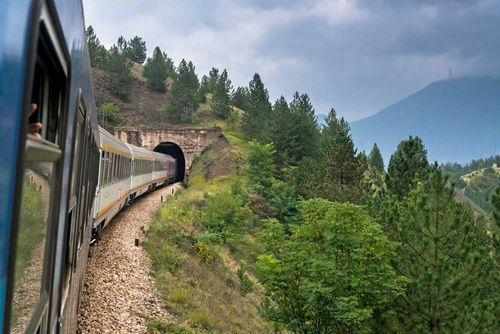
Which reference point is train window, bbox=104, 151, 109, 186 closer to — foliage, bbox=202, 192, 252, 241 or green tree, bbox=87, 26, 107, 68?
foliage, bbox=202, 192, 252, 241

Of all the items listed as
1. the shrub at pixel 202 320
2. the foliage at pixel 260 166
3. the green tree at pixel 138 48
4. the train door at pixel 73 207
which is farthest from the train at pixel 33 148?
the green tree at pixel 138 48

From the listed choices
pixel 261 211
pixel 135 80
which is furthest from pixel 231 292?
pixel 135 80

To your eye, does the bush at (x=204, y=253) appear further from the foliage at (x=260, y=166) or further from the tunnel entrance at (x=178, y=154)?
the tunnel entrance at (x=178, y=154)

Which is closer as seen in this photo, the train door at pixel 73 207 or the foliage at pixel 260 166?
the train door at pixel 73 207

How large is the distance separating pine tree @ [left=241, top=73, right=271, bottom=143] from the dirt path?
45.1m

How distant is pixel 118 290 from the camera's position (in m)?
11.6

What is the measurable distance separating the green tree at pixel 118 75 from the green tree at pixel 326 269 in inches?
2868

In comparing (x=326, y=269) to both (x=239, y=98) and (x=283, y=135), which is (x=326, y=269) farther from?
(x=239, y=98)

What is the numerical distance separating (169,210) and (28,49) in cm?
2643

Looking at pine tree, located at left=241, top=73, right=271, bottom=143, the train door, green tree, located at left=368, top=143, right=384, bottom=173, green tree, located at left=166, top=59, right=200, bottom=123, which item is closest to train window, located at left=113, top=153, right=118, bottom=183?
the train door

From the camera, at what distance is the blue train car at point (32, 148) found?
1.24m

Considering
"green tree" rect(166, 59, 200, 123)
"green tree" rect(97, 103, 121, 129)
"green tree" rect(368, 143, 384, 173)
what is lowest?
"green tree" rect(368, 143, 384, 173)

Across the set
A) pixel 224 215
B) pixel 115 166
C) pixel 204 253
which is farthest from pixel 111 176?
pixel 224 215

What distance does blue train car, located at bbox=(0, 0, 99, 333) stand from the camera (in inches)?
48.8
